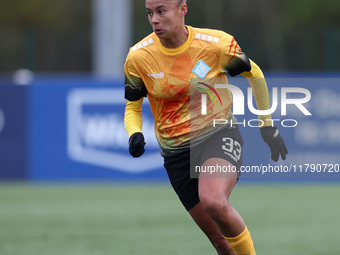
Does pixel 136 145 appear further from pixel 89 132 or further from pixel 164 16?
pixel 89 132

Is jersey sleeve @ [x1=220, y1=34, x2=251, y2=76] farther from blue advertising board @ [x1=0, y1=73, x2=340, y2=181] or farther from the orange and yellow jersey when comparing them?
blue advertising board @ [x1=0, y1=73, x2=340, y2=181]

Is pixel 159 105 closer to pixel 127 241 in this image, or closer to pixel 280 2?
pixel 127 241

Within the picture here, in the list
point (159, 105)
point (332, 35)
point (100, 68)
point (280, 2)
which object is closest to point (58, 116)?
point (100, 68)

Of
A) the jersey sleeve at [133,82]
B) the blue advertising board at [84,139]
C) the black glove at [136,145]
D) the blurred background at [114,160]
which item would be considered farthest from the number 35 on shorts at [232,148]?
the blue advertising board at [84,139]

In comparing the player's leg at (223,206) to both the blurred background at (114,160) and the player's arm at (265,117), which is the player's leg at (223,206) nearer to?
the player's arm at (265,117)

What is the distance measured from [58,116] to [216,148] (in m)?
8.12

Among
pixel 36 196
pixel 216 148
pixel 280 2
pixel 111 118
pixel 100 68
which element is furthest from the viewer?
pixel 280 2

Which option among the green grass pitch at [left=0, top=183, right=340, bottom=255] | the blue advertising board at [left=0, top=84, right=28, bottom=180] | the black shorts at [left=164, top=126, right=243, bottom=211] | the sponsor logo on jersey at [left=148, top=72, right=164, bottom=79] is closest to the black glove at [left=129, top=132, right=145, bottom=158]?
the black shorts at [left=164, top=126, right=243, bottom=211]

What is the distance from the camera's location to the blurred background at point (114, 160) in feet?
27.1

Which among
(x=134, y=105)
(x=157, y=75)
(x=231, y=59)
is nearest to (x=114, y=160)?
(x=134, y=105)

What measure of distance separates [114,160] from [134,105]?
749 centimetres

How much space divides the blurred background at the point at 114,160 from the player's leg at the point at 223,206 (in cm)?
135

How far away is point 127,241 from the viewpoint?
26.6 feet

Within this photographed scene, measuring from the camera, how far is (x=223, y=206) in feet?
16.7
